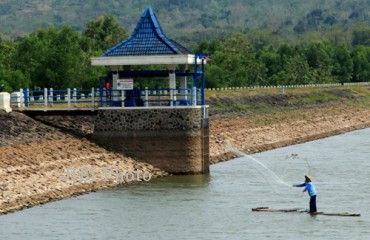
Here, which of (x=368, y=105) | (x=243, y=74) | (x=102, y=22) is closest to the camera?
(x=368, y=105)

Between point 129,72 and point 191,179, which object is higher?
point 129,72

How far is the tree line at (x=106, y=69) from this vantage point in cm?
9131

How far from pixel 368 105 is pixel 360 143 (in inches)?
2000

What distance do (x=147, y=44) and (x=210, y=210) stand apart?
45.1 ft

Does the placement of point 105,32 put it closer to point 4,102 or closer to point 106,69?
point 106,69

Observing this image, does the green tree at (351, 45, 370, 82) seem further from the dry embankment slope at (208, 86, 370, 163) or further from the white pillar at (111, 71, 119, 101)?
the white pillar at (111, 71, 119, 101)

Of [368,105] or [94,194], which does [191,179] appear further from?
[368,105]

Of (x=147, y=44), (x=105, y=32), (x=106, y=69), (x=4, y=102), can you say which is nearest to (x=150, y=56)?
(x=147, y=44)

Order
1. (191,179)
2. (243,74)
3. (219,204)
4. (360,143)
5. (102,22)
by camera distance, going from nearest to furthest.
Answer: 1. (219,204)
2. (191,179)
3. (360,143)
4. (243,74)
5. (102,22)

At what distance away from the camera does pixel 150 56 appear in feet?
174

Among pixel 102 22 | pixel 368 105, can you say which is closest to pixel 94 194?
pixel 368 105

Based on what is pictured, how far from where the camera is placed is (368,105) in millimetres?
131000

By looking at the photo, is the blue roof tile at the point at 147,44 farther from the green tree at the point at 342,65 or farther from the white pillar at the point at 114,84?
the green tree at the point at 342,65

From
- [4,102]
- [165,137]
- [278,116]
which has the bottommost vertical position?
[278,116]
